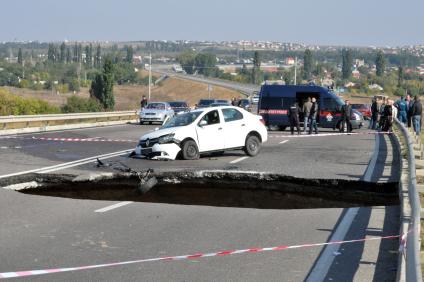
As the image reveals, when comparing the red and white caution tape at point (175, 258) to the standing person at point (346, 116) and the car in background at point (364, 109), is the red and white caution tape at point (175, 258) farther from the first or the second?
the car in background at point (364, 109)

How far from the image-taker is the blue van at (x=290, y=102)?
36.6 metres

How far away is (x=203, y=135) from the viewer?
20.1 metres

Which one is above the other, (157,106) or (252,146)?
(252,146)

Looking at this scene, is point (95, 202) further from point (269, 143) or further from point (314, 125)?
point (314, 125)

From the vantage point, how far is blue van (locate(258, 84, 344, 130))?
36556 mm

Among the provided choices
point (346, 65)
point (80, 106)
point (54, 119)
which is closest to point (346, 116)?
Result: point (54, 119)

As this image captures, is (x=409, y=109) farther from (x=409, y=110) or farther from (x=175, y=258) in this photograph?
(x=175, y=258)

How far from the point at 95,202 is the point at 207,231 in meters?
3.38

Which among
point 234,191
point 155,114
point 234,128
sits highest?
point 234,128

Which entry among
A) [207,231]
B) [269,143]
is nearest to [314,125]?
[269,143]

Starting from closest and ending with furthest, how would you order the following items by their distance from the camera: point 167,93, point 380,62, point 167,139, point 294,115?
1. point 167,139
2. point 294,115
3. point 167,93
4. point 380,62

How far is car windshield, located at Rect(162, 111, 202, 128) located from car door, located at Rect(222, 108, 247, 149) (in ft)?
2.77

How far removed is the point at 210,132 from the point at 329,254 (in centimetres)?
1222

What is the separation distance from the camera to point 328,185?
597 inches
